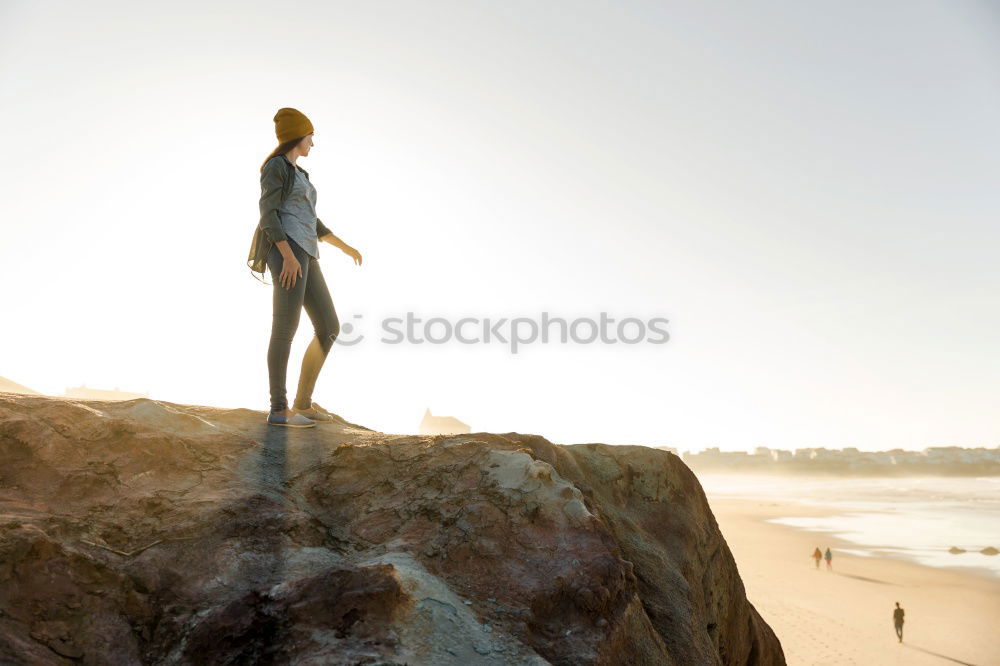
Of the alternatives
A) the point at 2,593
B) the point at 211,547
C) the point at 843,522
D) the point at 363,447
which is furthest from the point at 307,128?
the point at 843,522

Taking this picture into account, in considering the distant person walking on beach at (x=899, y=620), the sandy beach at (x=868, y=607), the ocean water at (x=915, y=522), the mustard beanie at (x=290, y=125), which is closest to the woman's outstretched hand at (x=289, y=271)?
the mustard beanie at (x=290, y=125)

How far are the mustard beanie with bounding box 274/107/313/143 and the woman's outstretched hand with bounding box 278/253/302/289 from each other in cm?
95

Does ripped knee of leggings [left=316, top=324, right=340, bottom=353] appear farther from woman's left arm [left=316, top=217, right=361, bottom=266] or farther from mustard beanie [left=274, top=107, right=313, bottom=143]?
mustard beanie [left=274, top=107, right=313, bottom=143]

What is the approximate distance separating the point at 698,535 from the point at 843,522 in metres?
43.9

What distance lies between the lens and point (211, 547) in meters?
2.44

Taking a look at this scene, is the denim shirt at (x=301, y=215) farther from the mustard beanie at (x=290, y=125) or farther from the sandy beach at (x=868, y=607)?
the sandy beach at (x=868, y=607)

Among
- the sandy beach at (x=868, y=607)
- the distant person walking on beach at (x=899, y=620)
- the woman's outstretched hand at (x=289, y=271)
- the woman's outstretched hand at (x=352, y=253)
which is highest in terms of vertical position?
the woman's outstretched hand at (x=352, y=253)

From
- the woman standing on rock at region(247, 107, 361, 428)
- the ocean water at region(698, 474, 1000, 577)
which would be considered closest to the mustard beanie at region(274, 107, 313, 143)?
the woman standing on rock at region(247, 107, 361, 428)

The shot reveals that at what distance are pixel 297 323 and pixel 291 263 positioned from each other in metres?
0.42

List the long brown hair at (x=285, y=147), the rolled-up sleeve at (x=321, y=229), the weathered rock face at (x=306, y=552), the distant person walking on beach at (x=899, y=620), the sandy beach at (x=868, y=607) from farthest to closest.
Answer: the distant person walking on beach at (x=899, y=620)
the sandy beach at (x=868, y=607)
the rolled-up sleeve at (x=321, y=229)
the long brown hair at (x=285, y=147)
the weathered rock face at (x=306, y=552)

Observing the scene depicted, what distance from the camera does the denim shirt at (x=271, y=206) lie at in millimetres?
4113

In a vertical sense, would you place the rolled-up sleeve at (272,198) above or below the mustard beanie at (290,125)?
below

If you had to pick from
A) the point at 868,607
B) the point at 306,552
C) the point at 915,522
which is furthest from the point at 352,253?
the point at 915,522

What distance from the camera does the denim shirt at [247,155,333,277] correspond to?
4.11m
